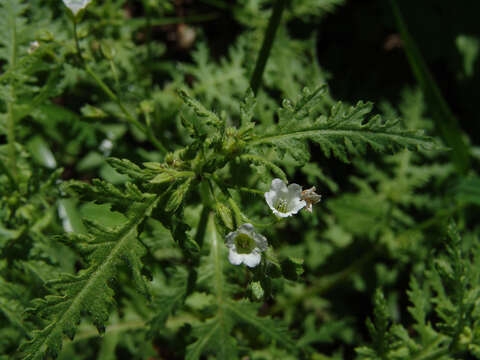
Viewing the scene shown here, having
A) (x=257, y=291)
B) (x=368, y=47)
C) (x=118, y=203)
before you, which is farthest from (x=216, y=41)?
(x=257, y=291)

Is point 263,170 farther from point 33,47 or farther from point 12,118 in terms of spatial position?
point 33,47

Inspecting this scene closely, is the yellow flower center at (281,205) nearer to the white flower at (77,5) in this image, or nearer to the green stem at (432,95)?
the white flower at (77,5)

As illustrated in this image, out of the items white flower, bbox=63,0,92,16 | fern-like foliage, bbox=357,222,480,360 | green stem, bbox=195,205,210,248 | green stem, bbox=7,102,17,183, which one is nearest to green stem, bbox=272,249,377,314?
fern-like foliage, bbox=357,222,480,360

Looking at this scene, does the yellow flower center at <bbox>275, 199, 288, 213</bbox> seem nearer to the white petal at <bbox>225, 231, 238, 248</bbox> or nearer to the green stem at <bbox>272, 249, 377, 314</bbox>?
the white petal at <bbox>225, 231, 238, 248</bbox>

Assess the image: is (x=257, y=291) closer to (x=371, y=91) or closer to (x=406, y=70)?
(x=371, y=91)

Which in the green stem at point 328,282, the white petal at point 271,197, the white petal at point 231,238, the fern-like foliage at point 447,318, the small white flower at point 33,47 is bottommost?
the green stem at point 328,282

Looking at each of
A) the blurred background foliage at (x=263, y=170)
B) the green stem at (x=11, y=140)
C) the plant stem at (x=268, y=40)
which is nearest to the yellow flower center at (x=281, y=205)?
the blurred background foliage at (x=263, y=170)

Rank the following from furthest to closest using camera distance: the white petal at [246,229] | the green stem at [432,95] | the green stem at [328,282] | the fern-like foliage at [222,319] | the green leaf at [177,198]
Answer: the green stem at [328,282], the green stem at [432,95], the fern-like foliage at [222,319], the green leaf at [177,198], the white petal at [246,229]
